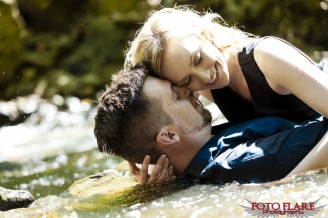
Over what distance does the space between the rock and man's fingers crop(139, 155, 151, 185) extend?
31.6 inches

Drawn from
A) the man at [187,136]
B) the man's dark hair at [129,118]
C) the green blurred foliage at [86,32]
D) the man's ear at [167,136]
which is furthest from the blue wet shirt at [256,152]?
the green blurred foliage at [86,32]

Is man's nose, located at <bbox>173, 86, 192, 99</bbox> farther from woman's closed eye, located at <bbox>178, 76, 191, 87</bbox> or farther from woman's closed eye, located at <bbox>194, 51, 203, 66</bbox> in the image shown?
woman's closed eye, located at <bbox>194, 51, 203, 66</bbox>

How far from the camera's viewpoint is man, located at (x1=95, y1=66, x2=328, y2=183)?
148 inches

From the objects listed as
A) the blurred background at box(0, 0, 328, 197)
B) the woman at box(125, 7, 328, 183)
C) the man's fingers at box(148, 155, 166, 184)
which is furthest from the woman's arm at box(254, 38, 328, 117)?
the blurred background at box(0, 0, 328, 197)

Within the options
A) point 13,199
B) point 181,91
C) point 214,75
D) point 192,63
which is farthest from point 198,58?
point 13,199

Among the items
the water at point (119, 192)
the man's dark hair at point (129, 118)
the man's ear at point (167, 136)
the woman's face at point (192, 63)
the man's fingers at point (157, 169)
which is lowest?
the water at point (119, 192)

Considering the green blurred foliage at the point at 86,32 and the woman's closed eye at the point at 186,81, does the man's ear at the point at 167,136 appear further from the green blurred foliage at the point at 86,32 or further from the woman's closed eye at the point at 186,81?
the green blurred foliage at the point at 86,32

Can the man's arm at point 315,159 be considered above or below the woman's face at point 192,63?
below

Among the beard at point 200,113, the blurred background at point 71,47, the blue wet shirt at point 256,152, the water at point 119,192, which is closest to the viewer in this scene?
the water at point 119,192

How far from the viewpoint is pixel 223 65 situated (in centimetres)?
400

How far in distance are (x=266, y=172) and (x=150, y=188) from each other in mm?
840

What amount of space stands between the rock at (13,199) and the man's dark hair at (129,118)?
66cm

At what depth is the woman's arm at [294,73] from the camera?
361cm

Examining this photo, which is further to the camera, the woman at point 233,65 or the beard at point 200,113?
the beard at point 200,113
